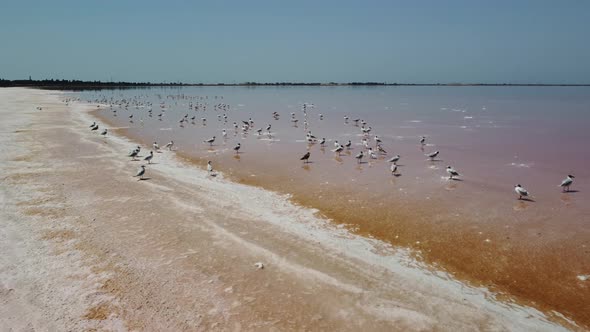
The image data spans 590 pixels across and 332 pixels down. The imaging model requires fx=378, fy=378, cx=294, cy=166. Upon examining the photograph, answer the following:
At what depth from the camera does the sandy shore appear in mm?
7609

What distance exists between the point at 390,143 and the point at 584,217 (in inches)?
630

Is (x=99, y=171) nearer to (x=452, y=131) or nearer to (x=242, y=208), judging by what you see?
(x=242, y=208)

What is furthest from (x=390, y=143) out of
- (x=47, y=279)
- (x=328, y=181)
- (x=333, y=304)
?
(x=47, y=279)

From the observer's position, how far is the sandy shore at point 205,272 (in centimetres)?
761

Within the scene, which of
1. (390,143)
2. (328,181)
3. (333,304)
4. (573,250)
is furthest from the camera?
(390,143)

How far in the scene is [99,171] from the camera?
18.3 metres

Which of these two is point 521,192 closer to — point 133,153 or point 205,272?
point 205,272

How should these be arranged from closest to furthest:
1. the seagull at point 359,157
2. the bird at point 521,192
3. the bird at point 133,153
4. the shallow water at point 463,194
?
the shallow water at point 463,194, the bird at point 521,192, the bird at point 133,153, the seagull at point 359,157

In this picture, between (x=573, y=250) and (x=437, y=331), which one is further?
(x=573, y=250)

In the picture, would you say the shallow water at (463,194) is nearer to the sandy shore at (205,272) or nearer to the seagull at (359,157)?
the seagull at (359,157)

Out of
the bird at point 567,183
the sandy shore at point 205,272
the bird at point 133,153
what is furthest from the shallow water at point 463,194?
the bird at point 133,153

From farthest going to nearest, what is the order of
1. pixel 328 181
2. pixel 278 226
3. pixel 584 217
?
pixel 328 181
pixel 584 217
pixel 278 226

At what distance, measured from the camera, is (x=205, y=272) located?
9.23m

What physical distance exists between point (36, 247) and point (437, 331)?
10.1 m
